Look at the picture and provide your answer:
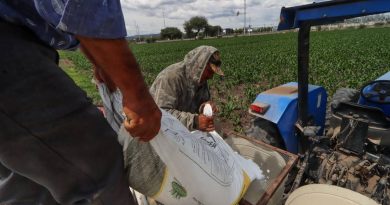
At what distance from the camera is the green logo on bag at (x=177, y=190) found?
1.28 m

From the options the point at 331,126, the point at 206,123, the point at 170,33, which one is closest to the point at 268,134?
the point at 331,126

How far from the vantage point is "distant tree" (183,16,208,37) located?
82.4 meters

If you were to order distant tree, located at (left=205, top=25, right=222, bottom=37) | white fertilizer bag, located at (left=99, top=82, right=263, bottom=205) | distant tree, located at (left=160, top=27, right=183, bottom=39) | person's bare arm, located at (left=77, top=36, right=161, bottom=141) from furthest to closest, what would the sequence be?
distant tree, located at (left=205, top=25, right=222, bottom=37), distant tree, located at (left=160, top=27, right=183, bottom=39), white fertilizer bag, located at (left=99, top=82, right=263, bottom=205), person's bare arm, located at (left=77, top=36, right=161, bottom=141)

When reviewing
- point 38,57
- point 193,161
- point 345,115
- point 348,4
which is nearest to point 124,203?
point 193,161

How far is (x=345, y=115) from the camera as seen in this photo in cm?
232

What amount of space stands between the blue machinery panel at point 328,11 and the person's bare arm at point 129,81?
137 centimetres

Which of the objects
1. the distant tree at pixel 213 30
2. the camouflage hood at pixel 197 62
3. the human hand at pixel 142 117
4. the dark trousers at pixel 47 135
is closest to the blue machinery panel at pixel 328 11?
the camouflage hood at pixel 197 62

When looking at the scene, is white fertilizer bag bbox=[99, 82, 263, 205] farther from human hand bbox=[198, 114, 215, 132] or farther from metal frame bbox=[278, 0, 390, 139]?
metal frame bbox=[278, 0, 390, 139]

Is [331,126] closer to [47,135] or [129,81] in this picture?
[129,81]

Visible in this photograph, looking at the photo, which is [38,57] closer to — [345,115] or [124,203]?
[124,203]

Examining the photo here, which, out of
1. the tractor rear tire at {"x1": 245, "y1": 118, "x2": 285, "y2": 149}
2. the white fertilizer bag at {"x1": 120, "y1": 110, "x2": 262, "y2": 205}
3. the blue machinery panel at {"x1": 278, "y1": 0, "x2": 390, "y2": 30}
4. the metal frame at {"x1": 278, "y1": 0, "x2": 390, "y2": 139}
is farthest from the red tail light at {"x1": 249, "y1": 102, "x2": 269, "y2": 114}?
the white fertilizer bag at {"x1": 120, "y1": 110, "x2": 262, "y2": 205}

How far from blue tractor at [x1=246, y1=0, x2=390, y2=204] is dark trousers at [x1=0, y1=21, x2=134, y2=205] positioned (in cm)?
150

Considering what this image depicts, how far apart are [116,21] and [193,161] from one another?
0.67 meters

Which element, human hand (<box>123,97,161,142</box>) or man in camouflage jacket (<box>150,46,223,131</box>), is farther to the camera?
man in camouflage jacket (<box>150,46,223,131</box>)
